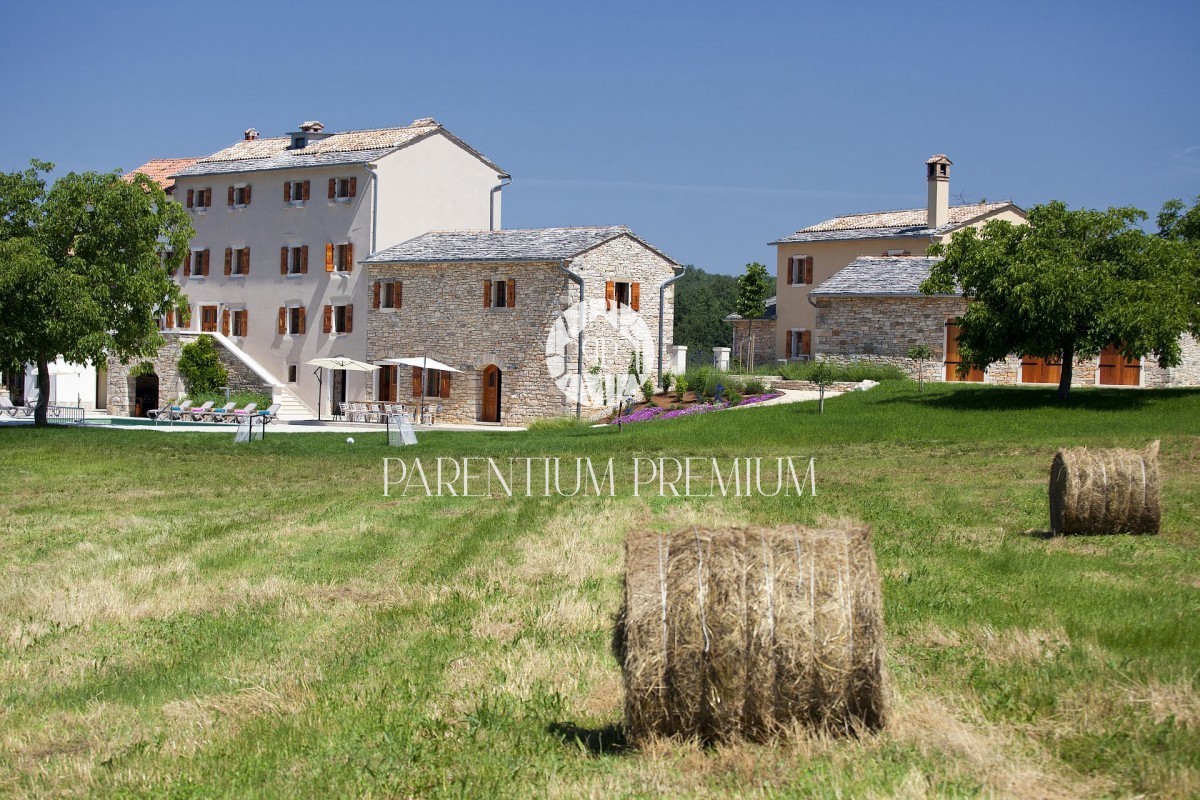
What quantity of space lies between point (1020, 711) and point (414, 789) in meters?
3.12

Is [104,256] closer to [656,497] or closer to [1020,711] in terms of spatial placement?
[656,497]

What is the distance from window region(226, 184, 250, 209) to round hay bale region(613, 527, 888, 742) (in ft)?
157

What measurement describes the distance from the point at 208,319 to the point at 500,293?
49.3ft

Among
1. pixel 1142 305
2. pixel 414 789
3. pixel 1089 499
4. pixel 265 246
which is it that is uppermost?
pixel 265 246

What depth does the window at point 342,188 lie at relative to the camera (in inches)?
1869

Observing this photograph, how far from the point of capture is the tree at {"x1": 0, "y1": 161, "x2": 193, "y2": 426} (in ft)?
109

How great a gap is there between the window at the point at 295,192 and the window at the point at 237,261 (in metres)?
2.99

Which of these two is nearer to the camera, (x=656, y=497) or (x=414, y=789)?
(x=414, y=789)

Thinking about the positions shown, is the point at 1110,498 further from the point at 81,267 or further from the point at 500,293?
the point at 500,293

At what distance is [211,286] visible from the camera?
170 feet

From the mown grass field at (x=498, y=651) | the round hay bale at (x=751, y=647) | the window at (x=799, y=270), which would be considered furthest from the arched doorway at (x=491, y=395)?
the round hay bale at (x=751, y=647)

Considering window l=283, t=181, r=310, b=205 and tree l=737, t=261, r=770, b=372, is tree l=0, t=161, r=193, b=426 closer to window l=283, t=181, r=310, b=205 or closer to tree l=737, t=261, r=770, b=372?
window l=283, t=181, r=310, b=205

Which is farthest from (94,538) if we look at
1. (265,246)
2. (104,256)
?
(265,246)

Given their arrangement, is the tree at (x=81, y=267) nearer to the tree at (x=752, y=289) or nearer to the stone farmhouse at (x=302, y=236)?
the stone farmhouse at (x=302, y=236)
